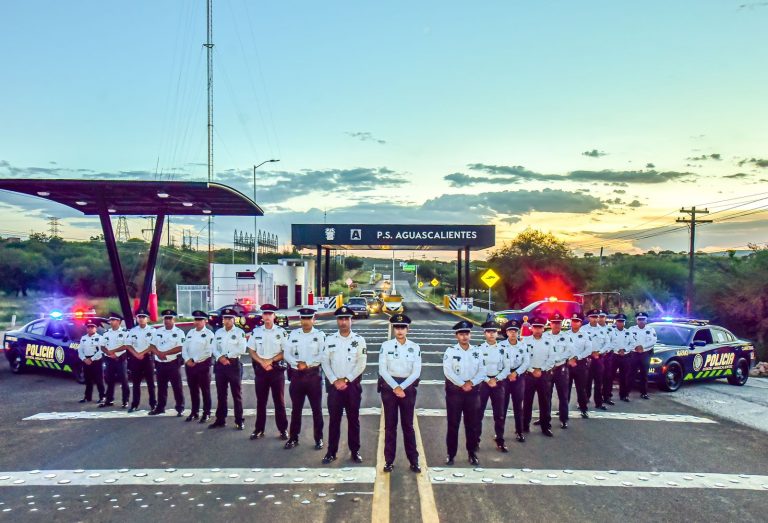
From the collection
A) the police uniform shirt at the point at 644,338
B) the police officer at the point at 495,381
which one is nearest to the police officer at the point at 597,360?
the police uniform shirt at the point at 644,338

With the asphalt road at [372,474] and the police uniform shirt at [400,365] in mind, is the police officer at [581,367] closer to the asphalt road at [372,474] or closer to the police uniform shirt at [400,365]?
the asphalt road at [372,474]

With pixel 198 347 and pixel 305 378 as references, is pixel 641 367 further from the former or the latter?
pixel 198 347

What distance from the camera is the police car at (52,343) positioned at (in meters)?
13.6

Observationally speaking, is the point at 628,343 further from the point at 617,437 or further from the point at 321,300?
the point at 321,300

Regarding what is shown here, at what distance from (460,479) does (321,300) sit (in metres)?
33.8

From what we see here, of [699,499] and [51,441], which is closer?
[699,499]

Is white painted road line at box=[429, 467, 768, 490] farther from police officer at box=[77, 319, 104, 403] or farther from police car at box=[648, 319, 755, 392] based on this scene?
police officer at box=[77, 319, 104, 403]

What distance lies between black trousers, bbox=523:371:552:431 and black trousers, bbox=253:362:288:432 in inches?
146

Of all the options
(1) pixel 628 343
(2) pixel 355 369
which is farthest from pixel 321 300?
(2) pixel 355 369

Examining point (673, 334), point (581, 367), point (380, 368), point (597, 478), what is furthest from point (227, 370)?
point (673, 334)

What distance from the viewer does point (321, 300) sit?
132 feet

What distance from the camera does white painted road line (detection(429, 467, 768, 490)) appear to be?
21.7 feet

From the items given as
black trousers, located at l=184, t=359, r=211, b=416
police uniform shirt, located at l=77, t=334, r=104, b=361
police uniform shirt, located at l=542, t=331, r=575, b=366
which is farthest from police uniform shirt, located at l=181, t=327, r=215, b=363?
police uniform shirt, located at l=542, t=331, r=575, b=366

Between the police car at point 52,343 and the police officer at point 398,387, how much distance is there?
28.3 feet
